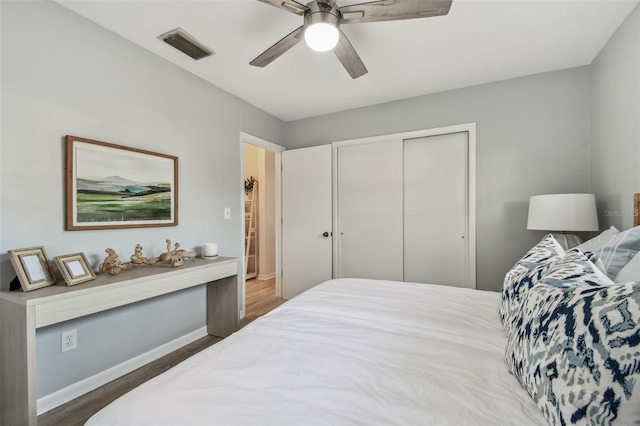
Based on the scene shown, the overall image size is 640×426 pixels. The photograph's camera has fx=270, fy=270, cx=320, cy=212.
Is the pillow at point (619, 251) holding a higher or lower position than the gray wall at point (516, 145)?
lower

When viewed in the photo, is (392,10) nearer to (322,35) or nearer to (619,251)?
(322,35)

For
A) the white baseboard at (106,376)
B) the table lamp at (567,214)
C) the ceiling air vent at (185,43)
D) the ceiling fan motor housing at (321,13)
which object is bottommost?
the white baseboard at (106,376)

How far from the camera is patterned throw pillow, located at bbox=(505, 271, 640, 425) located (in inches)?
20.0

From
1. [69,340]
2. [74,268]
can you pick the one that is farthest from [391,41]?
[69,340]

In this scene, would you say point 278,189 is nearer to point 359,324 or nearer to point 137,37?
point 137,37

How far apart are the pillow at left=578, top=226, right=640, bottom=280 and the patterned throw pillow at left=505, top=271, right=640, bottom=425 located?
18.8 inches

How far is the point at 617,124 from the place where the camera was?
1.93 metres

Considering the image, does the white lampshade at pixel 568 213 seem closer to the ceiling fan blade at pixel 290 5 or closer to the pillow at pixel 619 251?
the pillow at pixel 619 251

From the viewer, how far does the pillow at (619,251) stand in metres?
1.06

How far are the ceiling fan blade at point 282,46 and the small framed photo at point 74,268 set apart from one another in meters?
1.71


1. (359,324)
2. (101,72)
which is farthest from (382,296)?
(101,72)

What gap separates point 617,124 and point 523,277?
70.8 inches

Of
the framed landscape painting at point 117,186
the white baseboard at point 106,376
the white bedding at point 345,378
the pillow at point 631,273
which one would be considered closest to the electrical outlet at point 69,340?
the white baseboard at point 106,376

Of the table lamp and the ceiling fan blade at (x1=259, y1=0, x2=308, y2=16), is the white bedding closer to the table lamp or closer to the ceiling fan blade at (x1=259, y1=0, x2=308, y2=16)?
the table lamp
